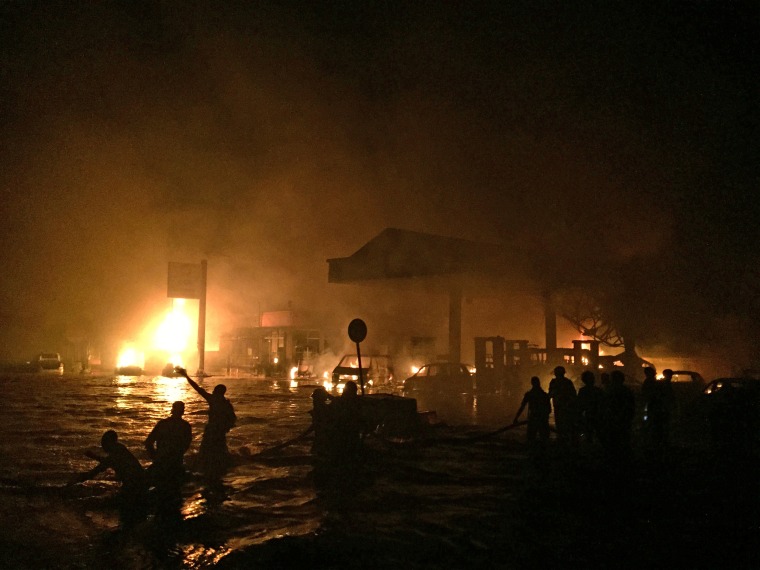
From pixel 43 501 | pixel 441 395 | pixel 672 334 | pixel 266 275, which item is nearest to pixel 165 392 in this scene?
pixel 441 395

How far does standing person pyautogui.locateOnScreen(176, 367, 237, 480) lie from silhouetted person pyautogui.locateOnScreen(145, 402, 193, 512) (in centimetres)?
90

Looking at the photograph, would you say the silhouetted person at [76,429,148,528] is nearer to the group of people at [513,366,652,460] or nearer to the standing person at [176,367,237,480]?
the standing person at [176,367,237,480]

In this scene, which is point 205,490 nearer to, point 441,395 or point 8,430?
point 8,430

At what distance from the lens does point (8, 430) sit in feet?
40.6

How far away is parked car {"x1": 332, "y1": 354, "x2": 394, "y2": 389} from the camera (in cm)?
2166

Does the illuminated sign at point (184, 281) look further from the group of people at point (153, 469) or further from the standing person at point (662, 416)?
the standing person at point (662, 416)

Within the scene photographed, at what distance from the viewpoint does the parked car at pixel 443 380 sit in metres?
19.3

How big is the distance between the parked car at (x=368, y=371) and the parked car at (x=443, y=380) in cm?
276

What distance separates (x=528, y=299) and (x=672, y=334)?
9779mm

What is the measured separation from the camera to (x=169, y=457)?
680 centimetres

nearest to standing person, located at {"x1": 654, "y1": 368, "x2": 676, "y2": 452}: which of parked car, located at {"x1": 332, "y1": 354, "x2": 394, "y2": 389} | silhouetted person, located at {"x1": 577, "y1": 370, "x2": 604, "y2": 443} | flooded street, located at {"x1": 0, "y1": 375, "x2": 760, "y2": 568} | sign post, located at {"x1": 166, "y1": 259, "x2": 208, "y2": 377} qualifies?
flooded street, located at {"x1": 0, "y1": 375, "x2": 760, "y2": 568}

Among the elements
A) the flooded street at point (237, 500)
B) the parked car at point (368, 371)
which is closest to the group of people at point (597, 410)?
the flooded street at point (237, 500)

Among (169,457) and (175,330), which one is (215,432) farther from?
(175,330)

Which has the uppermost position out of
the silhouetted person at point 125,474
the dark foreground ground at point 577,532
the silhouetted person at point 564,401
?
the silhouetted person at point 564,401
